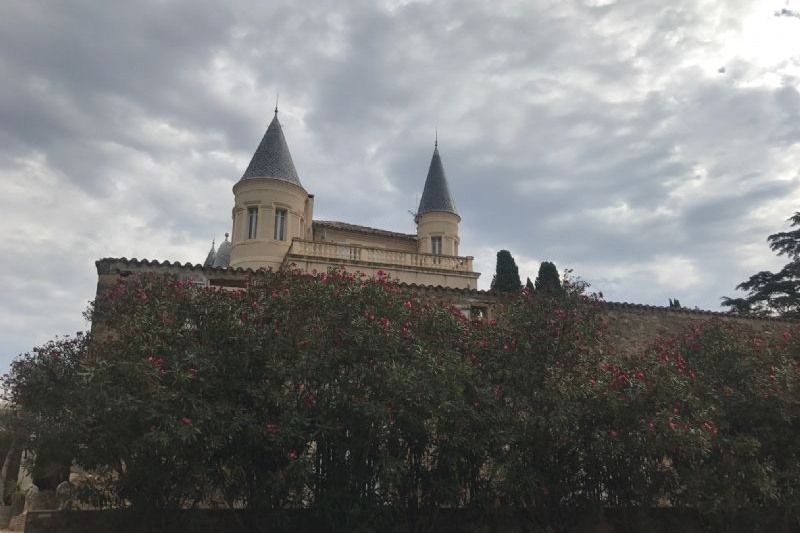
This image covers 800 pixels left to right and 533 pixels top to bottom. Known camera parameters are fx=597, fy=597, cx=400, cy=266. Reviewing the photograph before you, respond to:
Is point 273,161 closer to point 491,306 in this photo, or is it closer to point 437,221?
point 437,221

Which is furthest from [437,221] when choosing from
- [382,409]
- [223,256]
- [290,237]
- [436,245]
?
[382,409]

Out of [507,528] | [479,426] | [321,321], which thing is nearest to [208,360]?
[321,321]

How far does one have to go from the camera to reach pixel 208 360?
8.46 meters

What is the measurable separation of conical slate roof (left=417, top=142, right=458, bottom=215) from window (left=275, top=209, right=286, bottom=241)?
9.90 meters

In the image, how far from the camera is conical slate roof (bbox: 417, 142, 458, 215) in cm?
3638

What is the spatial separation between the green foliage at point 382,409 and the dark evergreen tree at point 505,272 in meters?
22.0

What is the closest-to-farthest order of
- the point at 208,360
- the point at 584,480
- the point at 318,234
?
the point at 208,360 → the point at 584,480 → the point at 318,234

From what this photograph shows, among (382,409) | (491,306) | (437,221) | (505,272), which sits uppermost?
(437,221)

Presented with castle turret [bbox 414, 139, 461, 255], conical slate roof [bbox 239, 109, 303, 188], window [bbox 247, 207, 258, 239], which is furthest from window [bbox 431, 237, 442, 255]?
window [bbox 247, 207, 258, 239]

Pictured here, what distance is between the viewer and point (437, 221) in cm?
3588

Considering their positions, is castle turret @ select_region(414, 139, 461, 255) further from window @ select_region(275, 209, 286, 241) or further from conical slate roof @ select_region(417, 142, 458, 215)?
window @ select_region(275, 209, 286, 241)

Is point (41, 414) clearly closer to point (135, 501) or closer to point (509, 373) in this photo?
point (135, 501)

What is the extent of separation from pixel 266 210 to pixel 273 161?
279 centimetres

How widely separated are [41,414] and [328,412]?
4.20m
